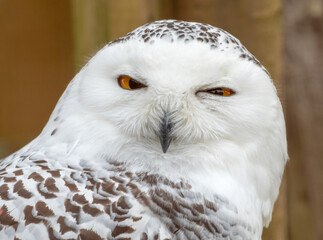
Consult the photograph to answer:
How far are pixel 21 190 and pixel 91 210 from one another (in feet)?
0.59

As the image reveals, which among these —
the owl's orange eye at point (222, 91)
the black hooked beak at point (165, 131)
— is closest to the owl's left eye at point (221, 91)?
the owl's orange eye at point (222, 91)

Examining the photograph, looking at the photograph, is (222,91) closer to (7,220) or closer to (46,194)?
(46,194)

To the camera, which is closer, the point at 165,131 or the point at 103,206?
the point at 103,206

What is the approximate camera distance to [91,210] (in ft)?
4.91

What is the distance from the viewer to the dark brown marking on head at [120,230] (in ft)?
4.87

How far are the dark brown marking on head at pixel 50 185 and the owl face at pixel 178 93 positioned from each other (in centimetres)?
24

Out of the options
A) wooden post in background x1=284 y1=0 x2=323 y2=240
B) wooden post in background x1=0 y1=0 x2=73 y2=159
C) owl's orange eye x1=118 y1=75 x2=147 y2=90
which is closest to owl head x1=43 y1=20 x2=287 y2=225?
owl's orange eye x1=118 y1=75 x2=147 y2=90

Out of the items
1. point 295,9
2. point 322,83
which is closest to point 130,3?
point 295,9

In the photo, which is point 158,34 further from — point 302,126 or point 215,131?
point 302,126

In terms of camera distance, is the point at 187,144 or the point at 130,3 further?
the point at 130,3

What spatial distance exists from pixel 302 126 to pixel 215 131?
1204 mm

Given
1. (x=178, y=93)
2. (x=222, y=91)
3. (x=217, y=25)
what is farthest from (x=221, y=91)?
(x=217, y=25)

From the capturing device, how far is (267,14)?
2.45 meters

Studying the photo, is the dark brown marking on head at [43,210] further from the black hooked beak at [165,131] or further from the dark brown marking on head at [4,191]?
the black hooked beak at [165,131]
